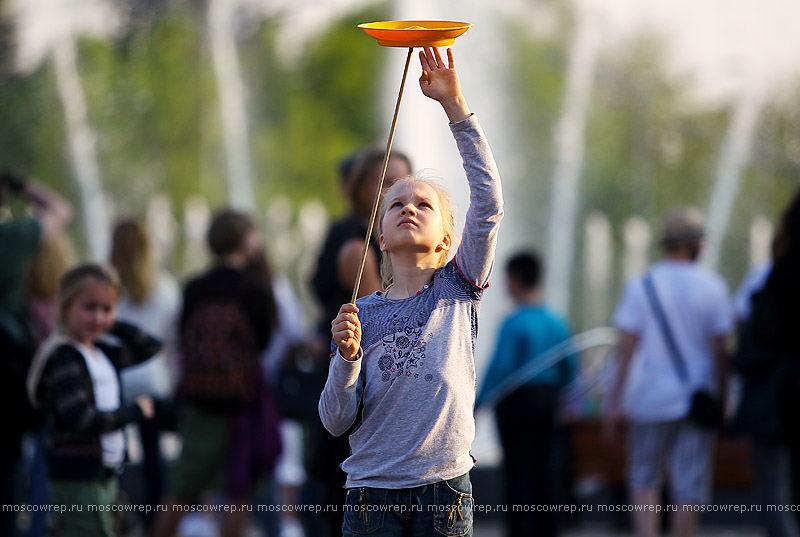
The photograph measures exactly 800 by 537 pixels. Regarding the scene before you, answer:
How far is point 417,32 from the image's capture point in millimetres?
2646

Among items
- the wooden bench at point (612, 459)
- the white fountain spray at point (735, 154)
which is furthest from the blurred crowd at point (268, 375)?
the white fountain spray at point (735, 154)

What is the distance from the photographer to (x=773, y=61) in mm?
14172

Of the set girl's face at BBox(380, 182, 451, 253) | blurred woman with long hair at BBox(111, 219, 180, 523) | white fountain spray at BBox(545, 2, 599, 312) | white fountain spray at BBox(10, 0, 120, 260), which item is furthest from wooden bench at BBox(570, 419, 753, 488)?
white fountain spray at BBox(10, 0, 120, 260)

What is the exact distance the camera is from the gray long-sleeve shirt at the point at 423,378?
274 cm

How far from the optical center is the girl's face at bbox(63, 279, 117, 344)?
12.3 ft

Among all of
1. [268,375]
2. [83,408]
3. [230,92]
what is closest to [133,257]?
[268,375]

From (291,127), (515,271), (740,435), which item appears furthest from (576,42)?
(740,435)

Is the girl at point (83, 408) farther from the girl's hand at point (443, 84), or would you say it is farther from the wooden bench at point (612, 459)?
the wooden bench at point (612, 459)

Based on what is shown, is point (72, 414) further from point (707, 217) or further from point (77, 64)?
point (77, 64)

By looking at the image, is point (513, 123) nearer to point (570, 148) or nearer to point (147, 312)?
point (570, 148)

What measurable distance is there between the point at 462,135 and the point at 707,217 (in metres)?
11.2

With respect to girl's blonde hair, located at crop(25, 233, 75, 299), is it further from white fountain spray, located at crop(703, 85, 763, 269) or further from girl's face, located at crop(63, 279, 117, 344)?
white fountain spray, located at crop(703, 85, 763, 269)

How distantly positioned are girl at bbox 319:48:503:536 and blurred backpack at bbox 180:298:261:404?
2.35m

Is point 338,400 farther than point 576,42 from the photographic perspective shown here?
No
